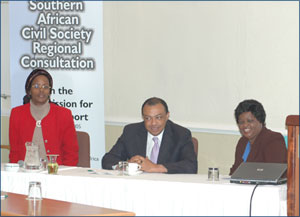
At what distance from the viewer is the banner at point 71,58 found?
241 inches

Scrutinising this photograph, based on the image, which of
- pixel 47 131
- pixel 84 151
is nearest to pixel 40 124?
pixel 47 131

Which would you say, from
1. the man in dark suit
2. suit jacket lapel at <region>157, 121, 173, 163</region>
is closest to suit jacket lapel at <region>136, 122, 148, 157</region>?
the man in dark suit

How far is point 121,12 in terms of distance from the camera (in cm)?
685

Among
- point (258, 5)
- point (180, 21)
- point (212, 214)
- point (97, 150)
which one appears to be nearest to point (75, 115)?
point (97, 150)

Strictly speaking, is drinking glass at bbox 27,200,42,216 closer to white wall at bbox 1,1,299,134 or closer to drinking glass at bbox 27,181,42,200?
drinking glass at bbox 27,181,42,200

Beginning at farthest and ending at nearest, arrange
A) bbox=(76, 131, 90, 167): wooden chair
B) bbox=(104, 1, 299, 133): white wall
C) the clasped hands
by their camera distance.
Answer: bbox=(104, 1, 299, 133): white wall → bbox=(76, 131, 90, 167): wooden chair → the clasped hands

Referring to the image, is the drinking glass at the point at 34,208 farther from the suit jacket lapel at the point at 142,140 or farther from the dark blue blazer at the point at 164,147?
the suit jacket lapel at the point at 142,140

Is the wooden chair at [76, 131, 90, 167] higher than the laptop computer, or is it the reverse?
the wooden chair at [76, 131, 90, 167]

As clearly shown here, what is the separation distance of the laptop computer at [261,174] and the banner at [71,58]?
2.55 metres

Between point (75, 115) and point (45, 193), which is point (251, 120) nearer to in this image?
point (45, 193)

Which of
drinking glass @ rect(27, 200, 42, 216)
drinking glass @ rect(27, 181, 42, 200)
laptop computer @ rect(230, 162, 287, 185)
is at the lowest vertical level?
drinking glass @ rect(27, 200, 42, 216)

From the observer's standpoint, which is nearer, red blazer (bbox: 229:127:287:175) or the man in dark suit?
red blazer (bbox: 229:127:287:175)

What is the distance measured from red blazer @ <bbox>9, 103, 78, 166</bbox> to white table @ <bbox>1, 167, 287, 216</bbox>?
0.95m

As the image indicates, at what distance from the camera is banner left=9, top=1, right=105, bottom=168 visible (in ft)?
20.1
